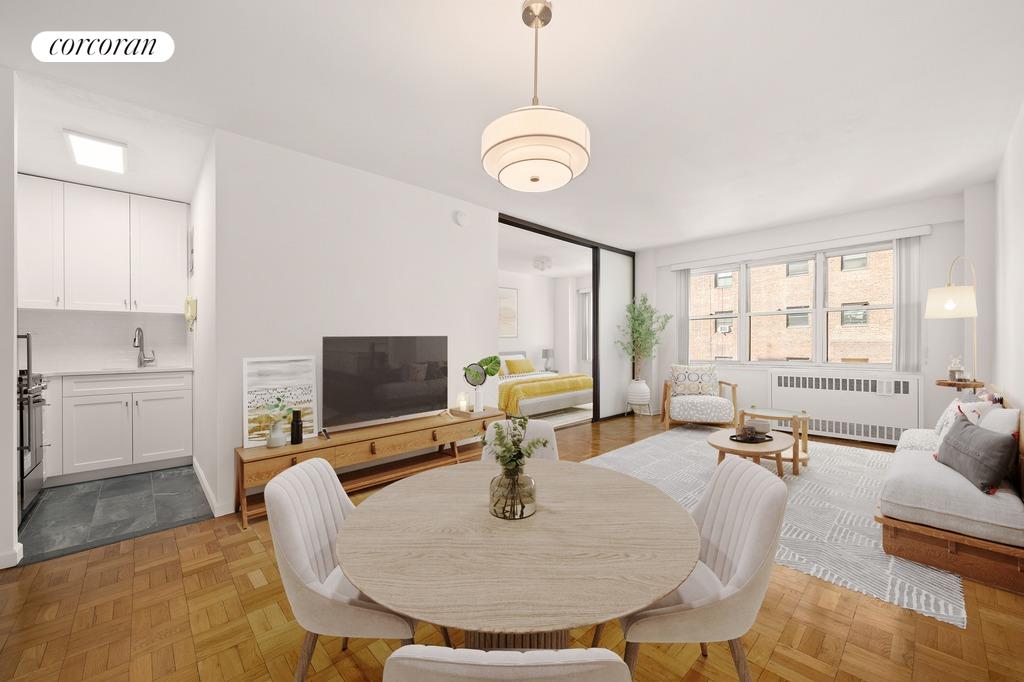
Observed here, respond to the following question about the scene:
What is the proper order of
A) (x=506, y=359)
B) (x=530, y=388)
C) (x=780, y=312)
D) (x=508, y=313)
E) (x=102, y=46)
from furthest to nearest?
1. (x=508, y=313)
2. (x=506, y=359)
3. (x=530, y=388)
4. (x=780, y=312)
5. (x=102, y=46)

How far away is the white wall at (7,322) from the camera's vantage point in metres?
2.24

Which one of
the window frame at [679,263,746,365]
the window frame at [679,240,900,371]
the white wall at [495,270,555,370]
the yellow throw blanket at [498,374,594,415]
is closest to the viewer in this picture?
the window frame at [679,240,900,371]

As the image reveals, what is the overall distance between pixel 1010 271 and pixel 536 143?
12.9ft

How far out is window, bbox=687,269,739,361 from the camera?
6.18 meters

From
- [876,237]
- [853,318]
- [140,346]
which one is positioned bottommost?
[140,346]

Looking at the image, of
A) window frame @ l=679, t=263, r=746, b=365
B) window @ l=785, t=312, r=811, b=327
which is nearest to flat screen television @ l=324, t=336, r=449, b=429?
window frame @ l=679, t=263, r=746, b=365

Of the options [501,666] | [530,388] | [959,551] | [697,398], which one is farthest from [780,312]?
[501,666]

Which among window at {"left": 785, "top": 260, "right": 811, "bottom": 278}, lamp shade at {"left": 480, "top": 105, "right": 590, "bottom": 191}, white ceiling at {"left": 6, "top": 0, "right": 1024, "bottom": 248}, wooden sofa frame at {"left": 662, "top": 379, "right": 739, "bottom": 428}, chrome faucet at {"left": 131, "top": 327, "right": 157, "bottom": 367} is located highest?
white ceiling at {"left": 6, "top": 0, "right": 1024, "bottom": 248}

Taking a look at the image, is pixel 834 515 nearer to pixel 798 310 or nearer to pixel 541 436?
pixel 541 436

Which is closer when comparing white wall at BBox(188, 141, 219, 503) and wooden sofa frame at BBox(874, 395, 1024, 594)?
wooden sofa frame at BBox(874, 395, 1024, 594)

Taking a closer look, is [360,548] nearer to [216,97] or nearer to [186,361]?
[216,97]

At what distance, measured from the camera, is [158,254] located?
4066 mm

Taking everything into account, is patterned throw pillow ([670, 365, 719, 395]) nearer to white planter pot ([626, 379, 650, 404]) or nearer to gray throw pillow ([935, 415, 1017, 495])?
A: white planter pot ([626, 379, 650, 404])

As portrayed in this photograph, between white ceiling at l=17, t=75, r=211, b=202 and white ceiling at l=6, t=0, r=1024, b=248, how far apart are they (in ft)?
0.71
